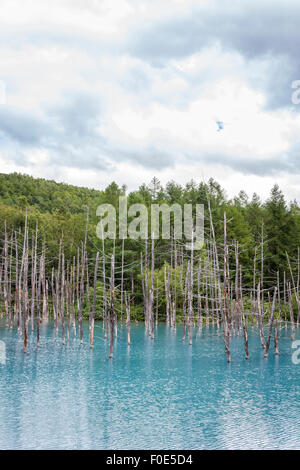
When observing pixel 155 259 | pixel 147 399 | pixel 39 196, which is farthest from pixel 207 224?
pixel 147 399

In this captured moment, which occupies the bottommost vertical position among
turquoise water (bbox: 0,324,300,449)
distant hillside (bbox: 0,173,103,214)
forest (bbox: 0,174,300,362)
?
turquoise water (bbox: 0,324,300,449)

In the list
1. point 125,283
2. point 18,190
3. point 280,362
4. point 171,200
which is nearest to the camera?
point 280,362

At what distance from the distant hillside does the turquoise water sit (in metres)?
43.6

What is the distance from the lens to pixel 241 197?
70750 mm

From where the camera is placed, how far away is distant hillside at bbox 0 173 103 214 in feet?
219

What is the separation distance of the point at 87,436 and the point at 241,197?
61.9 m

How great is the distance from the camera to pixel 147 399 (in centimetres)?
1583

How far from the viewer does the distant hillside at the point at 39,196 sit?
66.6 metres

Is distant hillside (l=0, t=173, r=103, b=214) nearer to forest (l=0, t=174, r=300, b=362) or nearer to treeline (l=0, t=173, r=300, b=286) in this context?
treeline (l=0, t=173, r=300, b=286)

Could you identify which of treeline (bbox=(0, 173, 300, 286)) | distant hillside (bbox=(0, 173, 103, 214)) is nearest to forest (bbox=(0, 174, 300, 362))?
treeline (bbox=(0, 173, 300, 286))

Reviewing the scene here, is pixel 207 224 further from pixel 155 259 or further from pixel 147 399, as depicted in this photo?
pixel 147 399

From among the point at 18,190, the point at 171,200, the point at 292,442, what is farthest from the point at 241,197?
the point at 292,442

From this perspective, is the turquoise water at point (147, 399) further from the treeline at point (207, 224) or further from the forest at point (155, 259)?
the treeline at point (207, 224)
